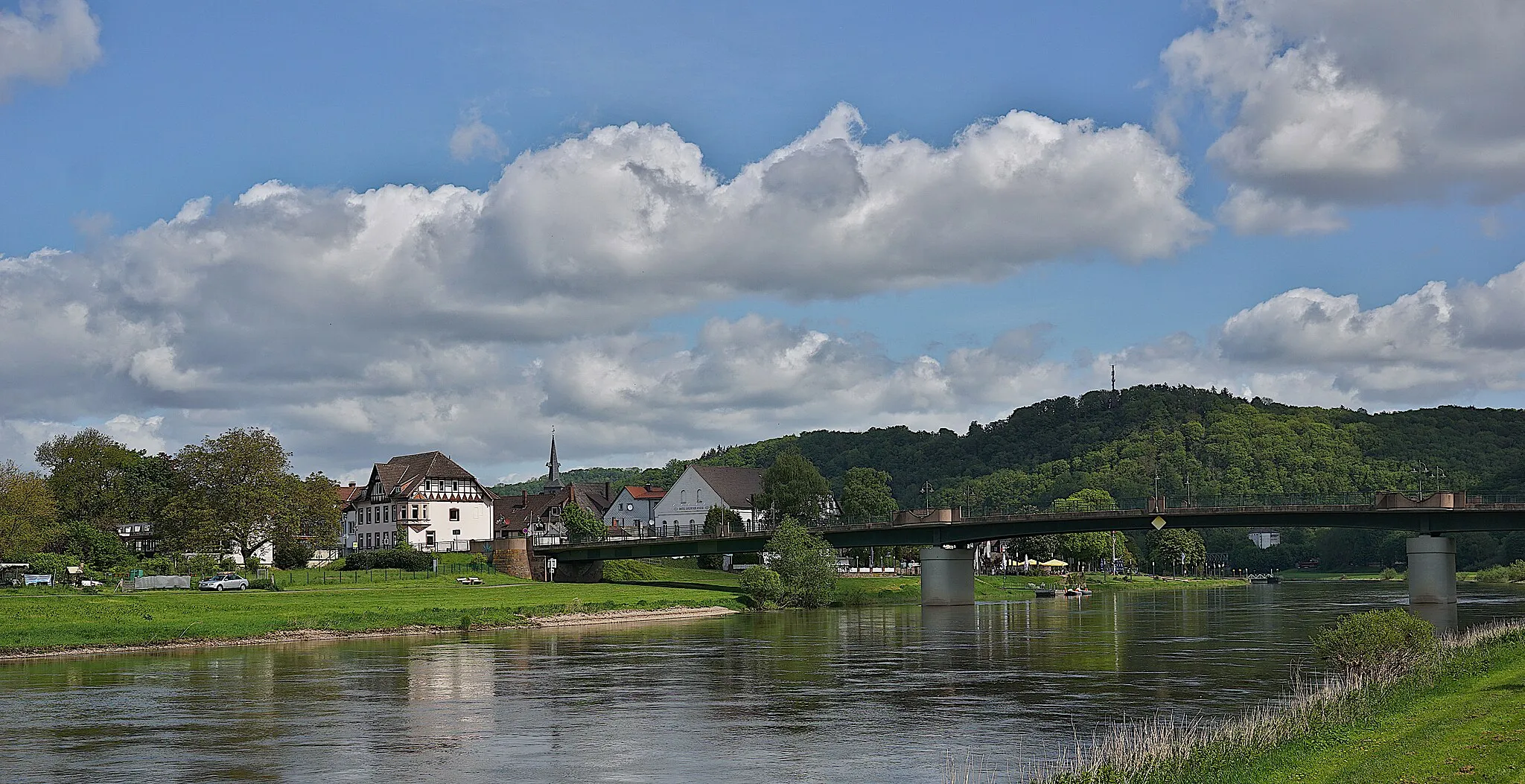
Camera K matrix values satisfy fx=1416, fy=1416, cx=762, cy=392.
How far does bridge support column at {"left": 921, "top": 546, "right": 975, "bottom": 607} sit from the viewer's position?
393 feet

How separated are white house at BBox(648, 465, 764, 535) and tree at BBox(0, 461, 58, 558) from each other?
8451 cm

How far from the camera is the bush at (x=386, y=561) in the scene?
122m

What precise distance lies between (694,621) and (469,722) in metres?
56.2

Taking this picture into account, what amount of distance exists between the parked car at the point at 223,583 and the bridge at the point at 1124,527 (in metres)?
36.7

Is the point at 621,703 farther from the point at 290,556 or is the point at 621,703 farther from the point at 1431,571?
the point at 290,556

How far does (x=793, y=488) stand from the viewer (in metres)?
166

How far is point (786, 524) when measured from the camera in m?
118

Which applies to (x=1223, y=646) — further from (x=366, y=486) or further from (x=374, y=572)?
(x=366, y=486)

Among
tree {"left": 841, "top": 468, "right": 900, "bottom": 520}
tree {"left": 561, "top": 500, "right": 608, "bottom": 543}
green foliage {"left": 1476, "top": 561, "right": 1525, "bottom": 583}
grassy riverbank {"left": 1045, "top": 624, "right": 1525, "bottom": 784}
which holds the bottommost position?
green foliage {"left": 1476, "top": 561, "right": 1525, "bottom": 583}

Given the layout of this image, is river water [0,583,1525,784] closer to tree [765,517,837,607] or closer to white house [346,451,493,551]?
tree [765,517,837,607]

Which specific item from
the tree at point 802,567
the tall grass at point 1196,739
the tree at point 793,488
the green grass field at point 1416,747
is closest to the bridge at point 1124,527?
the tree at point 802,567

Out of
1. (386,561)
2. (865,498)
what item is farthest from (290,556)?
(865,498)

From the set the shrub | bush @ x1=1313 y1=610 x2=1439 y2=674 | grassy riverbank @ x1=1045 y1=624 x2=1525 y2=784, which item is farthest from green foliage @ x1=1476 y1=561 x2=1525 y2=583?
grassy riverbank @ x1=1045 y1=624 x2=1525 y2=784

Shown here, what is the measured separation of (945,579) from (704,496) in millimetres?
74492
